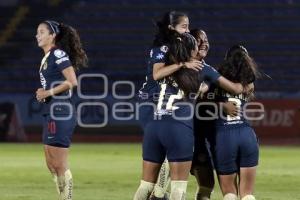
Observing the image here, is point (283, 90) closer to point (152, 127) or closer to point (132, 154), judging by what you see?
point (132, 154)

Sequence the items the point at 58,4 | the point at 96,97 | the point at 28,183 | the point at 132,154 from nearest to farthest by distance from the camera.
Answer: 1. the point at 28,183
2. the point at 132,154
3. the point at 96,97
4. the point at 58,4

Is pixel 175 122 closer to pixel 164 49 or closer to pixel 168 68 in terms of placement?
pixel 168 68

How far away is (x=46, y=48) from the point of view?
878cm

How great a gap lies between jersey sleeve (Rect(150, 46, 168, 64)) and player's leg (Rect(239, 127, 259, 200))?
1190 millimetres

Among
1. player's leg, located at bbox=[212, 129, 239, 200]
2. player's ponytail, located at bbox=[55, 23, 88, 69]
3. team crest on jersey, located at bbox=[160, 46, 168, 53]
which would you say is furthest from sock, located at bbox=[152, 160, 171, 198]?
team crest on jersey, located at bbox=[160, 46, 168, 53]

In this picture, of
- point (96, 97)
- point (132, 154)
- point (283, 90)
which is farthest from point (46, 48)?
point (283, 90)

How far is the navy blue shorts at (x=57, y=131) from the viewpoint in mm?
8664

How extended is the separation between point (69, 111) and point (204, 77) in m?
1.62

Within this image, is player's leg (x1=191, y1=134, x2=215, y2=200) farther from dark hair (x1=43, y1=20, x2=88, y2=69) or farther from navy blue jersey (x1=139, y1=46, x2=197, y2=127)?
dark hair (x1=43, y1=20, x2=88, y2=69)

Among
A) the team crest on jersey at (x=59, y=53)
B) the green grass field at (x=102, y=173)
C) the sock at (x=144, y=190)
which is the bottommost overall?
the green grass field at (x=102, y=173)

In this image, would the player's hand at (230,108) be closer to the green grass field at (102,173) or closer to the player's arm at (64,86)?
the player's arm at (64,86)

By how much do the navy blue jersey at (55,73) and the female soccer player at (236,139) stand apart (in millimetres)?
1552

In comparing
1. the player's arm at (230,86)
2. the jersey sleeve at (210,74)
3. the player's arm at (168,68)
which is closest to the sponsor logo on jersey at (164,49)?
the player's arm at (168,68)

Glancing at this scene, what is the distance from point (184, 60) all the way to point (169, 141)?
0.69 m
